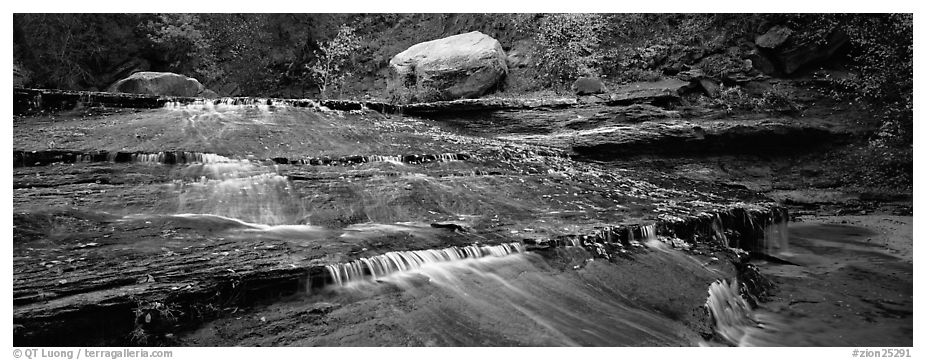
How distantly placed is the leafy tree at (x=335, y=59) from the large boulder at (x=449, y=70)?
2812mm

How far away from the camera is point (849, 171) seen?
9.47 m

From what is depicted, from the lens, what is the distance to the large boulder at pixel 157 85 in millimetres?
12094

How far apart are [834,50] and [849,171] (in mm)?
2493

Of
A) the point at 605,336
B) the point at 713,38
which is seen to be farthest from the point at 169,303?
the point at 713,38

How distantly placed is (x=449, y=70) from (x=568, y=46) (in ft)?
9.10

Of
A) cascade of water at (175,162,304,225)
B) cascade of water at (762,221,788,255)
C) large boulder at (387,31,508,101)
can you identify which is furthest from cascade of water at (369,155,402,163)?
large boulder at (387,31,508,101)

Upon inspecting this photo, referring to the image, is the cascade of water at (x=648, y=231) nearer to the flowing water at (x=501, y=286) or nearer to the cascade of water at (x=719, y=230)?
the flowing water at (x=501, y=286)

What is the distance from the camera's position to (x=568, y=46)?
12.8 meters

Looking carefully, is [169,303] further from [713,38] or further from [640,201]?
[713,38]

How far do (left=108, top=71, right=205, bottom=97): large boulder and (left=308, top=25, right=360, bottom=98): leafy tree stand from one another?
3.16 m

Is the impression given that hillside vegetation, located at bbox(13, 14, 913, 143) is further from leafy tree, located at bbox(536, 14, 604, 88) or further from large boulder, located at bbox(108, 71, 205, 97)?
large boulder, located at bbox(108, 71, 205, 97)

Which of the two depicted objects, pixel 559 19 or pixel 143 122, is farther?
pixel 559 19

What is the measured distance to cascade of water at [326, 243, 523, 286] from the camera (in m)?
4.05
